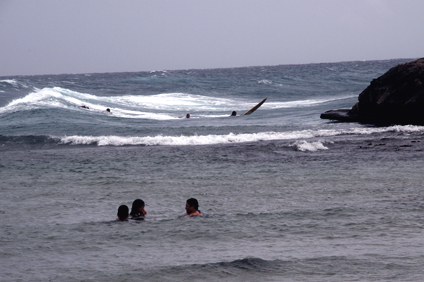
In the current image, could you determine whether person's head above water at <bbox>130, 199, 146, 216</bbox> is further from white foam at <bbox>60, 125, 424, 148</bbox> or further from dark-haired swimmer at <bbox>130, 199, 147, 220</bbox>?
white foam at <bbox>60, 125, 424, 148</bbox>

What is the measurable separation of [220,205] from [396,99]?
12.8 metres

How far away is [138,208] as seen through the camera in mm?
7582

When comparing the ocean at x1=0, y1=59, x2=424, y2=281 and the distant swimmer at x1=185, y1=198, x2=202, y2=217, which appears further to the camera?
the distant swimmer at x1=185, y1=198, x2=202, y2=217

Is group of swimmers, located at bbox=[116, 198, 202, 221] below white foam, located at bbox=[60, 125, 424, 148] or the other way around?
below

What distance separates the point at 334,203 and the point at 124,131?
14.2 m

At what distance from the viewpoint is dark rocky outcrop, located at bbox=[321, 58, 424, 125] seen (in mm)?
17797

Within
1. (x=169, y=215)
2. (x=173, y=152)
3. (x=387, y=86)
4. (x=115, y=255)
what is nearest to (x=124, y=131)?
(x=173, y=152)

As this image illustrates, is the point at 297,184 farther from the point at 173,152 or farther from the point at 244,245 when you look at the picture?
the point at 173,152

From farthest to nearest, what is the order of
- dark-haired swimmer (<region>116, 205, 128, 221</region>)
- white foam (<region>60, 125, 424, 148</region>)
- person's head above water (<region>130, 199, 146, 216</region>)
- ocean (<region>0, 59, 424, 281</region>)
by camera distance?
white foam (<region>60, 125, 424, 148</region>)
person's head above water (<region>130, 199, 146, 216</region>)
dark-haired swimmer (<region>116, 205, 128, 221</region>)
ocean (<region>0, 59, 424, 281</region>)

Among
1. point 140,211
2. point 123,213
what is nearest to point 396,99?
point 140,211

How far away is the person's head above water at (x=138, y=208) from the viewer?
24.7ft

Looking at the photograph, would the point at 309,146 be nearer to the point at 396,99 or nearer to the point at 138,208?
the point at 396,99

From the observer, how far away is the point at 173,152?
14.9 metres

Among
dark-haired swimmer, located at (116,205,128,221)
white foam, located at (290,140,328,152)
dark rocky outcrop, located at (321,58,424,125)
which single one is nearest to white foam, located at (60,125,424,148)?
dark rocky outcrop, located at (321,58,424,125)
